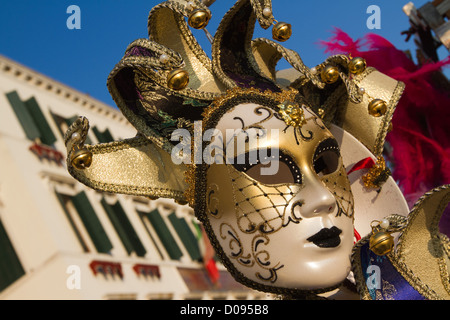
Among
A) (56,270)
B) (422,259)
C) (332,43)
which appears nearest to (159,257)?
(56,270)

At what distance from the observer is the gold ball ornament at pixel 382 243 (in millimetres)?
2023

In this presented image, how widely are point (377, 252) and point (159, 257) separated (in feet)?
37.4

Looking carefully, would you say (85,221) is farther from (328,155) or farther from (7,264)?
(328,155)

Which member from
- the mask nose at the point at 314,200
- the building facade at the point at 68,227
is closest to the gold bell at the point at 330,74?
the mask nose at the point at 314,200

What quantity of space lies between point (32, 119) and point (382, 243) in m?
10.8

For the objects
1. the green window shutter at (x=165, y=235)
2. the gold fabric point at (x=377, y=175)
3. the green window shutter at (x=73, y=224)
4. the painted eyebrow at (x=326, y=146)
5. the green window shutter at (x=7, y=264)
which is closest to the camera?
the painted eyebrow at (x=326, y=146)

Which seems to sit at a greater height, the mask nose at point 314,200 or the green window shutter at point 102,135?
the green window shutter at point 102,135

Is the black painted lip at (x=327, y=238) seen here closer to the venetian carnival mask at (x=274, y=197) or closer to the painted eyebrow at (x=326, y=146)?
the venetian carnival mask at (x=274, y=197)

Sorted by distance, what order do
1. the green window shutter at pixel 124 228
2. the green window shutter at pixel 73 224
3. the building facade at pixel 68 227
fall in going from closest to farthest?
the building facade at pixel 68 227, the green window shutter at pixel 73 224, the green window shutter at pixel 124 228

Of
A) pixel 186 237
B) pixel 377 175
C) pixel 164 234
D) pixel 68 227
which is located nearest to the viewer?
pixel 377 175

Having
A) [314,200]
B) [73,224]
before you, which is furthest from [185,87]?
[73,224]

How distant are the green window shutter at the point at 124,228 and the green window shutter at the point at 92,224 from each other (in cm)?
79

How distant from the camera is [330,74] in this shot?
249cm
